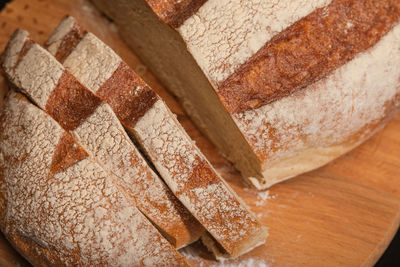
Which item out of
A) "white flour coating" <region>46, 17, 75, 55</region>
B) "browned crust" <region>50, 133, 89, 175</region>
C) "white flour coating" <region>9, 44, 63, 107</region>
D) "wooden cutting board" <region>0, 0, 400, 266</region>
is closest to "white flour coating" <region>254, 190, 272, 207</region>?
"wooden cutting board" <region>0, 0, 400, 266</region>

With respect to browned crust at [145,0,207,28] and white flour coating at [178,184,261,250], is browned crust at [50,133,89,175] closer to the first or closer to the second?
white flour coating at [178,184,261,250]

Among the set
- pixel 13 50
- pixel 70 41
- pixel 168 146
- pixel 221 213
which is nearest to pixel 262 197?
pixel 221 213

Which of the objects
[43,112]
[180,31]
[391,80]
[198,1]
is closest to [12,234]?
[43,112]

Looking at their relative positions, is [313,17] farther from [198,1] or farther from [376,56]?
[198,1]

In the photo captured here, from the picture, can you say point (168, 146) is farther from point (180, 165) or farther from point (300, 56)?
point (300, 56)

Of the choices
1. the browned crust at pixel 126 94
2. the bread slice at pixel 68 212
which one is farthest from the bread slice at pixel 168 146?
the bread slice at pixel 68 212
